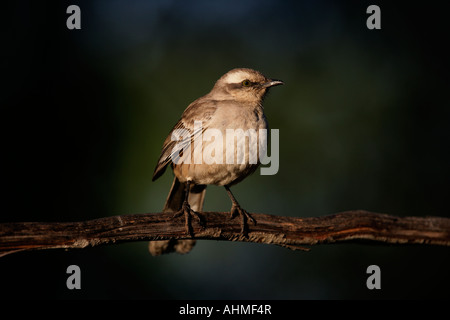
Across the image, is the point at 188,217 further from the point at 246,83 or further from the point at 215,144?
the point at 246,83

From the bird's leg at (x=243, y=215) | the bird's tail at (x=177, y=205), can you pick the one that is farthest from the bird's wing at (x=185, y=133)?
the bird's leg at (x=243, y=215)

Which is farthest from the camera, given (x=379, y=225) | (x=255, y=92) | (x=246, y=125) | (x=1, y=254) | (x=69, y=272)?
(x=69, y=272)

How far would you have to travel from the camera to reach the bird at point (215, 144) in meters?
5.17

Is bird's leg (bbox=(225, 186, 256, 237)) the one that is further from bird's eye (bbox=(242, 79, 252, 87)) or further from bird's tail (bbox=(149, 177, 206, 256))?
bird's eye (bbox=(242, 79, 252, 87))

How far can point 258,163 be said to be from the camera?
5434mm

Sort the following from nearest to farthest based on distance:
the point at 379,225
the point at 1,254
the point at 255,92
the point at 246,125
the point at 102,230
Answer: the point at 1,254 < the point at 102,230 < the point at 379,225 < the point at 246,125 < the point at 255,92

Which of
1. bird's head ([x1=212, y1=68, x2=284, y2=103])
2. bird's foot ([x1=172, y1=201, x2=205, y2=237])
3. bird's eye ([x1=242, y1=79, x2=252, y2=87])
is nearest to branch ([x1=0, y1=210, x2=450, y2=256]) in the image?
bird's foot ([x1=172, y1=201, x2=205, y2=237])

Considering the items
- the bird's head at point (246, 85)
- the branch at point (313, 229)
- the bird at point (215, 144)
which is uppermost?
the bird's head at point (246, 85)

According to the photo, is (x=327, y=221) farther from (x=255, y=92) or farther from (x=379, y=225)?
(x=255, y=92)

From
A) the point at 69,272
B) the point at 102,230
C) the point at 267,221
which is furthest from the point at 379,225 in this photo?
the point at 69,272

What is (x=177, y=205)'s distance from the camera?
584cm

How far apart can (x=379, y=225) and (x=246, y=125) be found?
1822 millimetres

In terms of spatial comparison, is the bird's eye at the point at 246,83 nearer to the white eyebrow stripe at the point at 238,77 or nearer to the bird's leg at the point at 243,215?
the white eyebrow stripe at the point at 238,77

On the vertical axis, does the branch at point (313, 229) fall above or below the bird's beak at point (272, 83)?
below
